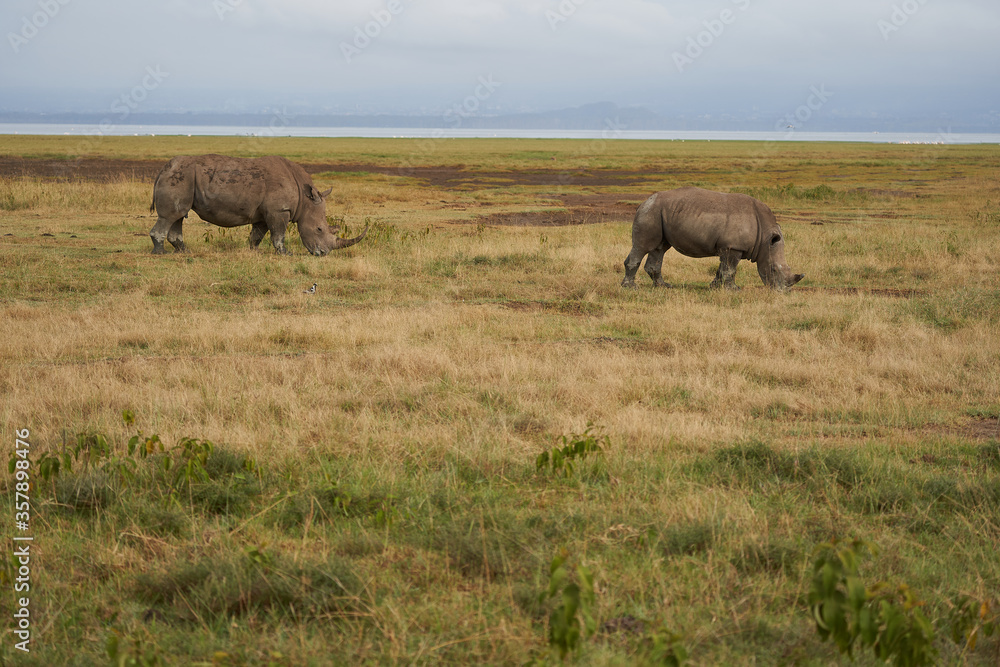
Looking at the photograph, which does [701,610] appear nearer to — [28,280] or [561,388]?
[561,388]

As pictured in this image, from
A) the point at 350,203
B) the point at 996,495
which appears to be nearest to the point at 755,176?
the point at 350,203

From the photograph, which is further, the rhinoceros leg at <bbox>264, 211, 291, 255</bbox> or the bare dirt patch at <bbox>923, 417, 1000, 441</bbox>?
the rhinoceros leg at <bbox>264, 211, 291, 255</bbox>

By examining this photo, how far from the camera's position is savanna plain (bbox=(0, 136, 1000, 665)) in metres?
3.46

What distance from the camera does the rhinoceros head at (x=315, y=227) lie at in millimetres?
16344

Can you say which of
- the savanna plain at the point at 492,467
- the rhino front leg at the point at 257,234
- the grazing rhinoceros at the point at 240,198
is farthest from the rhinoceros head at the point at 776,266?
the rhino front leg at the point at 257,234

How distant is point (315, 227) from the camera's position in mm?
16422

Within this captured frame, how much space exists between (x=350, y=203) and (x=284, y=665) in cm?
2703

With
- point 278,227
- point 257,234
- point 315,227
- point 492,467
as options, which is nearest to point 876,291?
point 492,467

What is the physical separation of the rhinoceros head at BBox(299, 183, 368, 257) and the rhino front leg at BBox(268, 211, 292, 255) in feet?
1.24

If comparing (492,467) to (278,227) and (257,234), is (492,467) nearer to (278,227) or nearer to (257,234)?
(278,227)

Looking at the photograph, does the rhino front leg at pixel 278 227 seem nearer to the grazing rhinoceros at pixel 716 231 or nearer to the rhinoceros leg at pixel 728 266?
the grazing rhinoceros at pixel 716 231

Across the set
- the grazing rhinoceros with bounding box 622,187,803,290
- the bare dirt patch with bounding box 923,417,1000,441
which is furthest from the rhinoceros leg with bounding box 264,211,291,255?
the bare dirt patch with bounding box 923,417,1000,441

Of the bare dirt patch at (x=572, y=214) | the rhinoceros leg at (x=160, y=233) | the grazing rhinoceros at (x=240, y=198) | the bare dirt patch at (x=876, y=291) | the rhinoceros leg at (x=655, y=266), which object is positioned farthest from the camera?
the bare dirt patch at (x=572, y=214)

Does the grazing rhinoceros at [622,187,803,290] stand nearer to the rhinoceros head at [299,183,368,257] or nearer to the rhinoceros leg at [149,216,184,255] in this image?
the rhinoceros head at [299,183,368,257]
